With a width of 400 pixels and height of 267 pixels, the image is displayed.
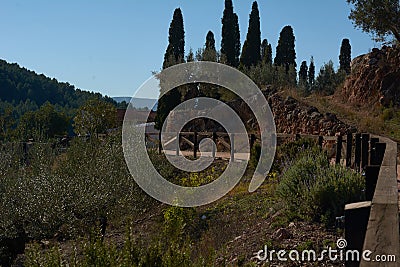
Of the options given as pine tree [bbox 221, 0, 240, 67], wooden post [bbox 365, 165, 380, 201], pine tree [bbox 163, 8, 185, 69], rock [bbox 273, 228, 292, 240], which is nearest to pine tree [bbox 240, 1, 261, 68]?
pine tree [bbox 221, 0, 240, 67]

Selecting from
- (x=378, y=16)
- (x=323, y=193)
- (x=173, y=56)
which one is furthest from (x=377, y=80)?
(x=323, y=193)

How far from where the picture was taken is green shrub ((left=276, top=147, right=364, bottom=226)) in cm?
564

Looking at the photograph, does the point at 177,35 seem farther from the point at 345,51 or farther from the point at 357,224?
the point at 357,224

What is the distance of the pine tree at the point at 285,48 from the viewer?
31484 millimetres

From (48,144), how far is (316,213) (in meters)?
6.52

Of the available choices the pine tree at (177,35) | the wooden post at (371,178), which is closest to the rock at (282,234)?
the wooden post at (371,178)

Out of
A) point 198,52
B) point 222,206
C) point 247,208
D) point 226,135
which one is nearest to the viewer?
point 247,208

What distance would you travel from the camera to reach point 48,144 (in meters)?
10.3

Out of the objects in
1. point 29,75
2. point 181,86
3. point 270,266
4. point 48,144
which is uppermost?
point 29,75

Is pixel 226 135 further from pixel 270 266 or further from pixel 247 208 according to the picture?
pixel 270 266

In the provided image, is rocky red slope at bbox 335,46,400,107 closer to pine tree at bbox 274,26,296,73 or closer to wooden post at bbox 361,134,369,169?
pine tree at bbox 274,26,296,73

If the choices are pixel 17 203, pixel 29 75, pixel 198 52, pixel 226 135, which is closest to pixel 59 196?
pixel 17 203

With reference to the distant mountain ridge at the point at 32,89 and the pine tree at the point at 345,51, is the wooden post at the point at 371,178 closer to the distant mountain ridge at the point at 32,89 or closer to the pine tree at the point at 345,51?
the pine tree at the point at 345,51

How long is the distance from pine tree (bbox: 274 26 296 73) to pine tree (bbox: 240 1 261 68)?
72.8 inches
